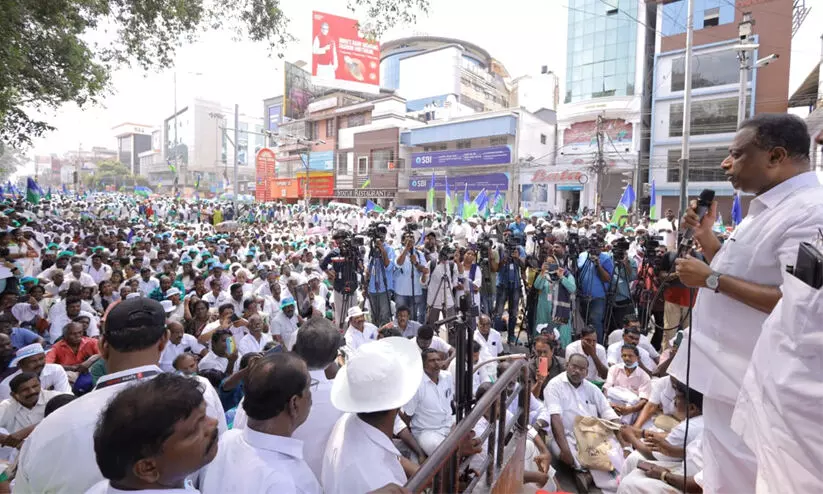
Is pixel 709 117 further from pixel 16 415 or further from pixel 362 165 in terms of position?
pixel 16 415

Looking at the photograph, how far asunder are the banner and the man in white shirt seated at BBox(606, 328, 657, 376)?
2573 cm

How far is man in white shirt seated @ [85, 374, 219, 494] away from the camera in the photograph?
1.21m

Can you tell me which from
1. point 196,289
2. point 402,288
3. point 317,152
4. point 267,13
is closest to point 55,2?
point 267,13

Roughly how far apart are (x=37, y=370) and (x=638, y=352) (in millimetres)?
5772

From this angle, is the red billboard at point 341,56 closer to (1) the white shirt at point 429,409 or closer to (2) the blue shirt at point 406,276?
(2) the blue shirt at point 406,276

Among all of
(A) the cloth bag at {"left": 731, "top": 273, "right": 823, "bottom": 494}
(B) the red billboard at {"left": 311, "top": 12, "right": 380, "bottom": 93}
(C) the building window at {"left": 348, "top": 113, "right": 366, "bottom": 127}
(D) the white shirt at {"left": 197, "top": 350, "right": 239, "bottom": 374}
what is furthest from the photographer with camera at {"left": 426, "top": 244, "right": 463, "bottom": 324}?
(B) the red billboard at {"left": 311, "top": 12, "right": 380, "bottom": 93}

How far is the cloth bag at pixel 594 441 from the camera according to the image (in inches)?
150

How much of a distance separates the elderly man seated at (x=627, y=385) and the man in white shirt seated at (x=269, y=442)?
3650 millimetres

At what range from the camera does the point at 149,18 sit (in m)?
7.27

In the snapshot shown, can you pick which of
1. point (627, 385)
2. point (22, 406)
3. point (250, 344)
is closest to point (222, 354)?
point (250, 344)

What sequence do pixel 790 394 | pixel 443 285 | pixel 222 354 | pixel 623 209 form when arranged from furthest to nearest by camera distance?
1. pixel 623 209
2. pixel 443 285
3. pixel 222 354
4. pixel 790 394

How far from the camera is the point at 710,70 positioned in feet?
81.7

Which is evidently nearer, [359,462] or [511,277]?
[359,462]

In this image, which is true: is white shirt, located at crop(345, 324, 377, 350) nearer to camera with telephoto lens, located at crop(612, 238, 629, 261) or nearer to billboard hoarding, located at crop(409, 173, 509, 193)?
camera with telephoto lens, located at crop(612, 238, 629, 261)
